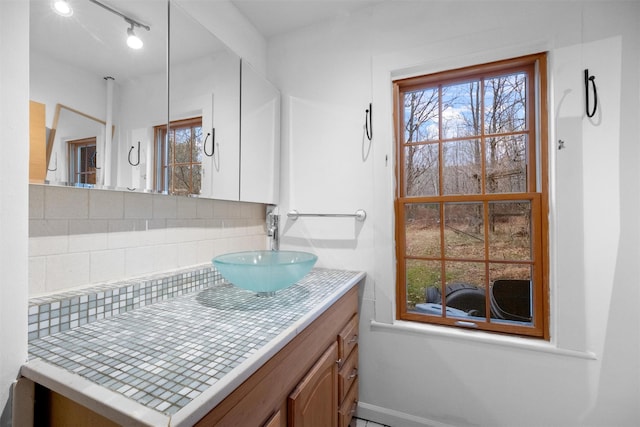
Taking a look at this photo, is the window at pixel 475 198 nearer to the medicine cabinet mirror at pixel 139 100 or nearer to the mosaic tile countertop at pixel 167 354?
the mosaic tile countertop at pixel 167 354

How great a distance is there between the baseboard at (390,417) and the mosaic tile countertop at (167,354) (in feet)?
3.32

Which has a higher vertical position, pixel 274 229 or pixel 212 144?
pixel 212 144

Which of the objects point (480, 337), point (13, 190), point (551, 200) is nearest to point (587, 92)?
point (551, 200)

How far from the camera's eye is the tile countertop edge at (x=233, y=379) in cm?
49

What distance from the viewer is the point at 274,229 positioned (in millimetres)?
1839

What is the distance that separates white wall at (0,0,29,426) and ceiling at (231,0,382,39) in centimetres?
129

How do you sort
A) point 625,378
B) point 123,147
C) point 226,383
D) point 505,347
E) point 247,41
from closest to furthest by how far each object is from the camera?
1. point 226,383
2. point 123,147
3. point 625,378
4. point 505,347
5. point 247,41

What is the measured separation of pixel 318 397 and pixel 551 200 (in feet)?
4.55

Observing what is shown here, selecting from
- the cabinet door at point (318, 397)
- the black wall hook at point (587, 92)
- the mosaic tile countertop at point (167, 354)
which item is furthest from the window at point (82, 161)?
the black wall hook at point (587, 92)

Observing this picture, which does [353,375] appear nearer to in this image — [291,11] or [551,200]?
[551,200]

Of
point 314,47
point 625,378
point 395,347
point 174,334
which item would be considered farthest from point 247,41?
point 625,378

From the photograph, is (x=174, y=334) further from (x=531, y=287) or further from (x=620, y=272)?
(x=620, y=272)

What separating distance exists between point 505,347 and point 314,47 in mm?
2056

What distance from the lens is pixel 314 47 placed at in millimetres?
1810
